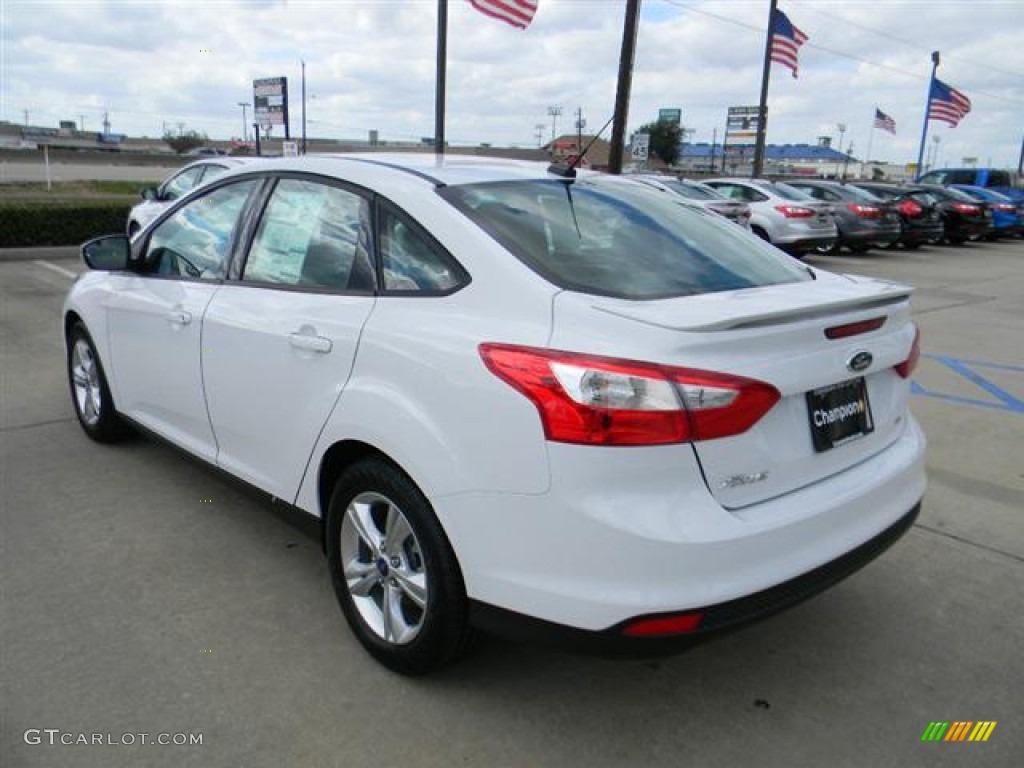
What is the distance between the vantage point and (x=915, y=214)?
19828 millimetres

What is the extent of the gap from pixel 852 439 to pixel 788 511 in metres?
0.43

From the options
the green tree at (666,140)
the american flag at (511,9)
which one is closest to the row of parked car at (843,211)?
the american flag at (511,9)

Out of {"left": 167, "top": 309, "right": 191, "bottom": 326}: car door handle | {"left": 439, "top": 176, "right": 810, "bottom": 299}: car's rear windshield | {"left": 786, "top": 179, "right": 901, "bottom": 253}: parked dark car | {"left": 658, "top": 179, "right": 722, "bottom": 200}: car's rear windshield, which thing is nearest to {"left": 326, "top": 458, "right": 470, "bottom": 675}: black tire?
{"left": 439, "top": 176, "right": 810, "bottom": 299}: car's rear windshield

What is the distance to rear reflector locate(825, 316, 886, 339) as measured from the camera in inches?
98.1

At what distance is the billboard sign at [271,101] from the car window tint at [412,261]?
72.3ft

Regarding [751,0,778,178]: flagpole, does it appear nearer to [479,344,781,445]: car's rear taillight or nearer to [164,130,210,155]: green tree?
[479,344,781,445]: car's rear taillight

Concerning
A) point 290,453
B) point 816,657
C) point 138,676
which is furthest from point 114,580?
point 816,657

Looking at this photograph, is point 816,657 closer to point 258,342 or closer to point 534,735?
point 534,735

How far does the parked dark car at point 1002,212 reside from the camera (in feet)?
78.9

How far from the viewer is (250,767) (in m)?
2.39

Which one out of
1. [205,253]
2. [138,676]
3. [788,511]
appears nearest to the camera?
[788,511]

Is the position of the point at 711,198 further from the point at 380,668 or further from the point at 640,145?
the point at 380,668

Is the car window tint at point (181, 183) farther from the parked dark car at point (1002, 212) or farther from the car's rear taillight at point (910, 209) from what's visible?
the parked dark car at point (1002, 212)

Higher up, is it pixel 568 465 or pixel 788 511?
pixel 568 465
